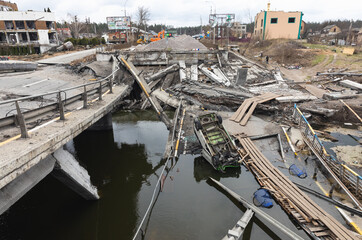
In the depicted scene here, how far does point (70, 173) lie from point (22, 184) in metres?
1.67

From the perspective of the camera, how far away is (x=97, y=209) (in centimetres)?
855

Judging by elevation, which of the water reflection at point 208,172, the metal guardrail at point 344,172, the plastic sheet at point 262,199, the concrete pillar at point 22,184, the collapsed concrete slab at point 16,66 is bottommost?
the water reflection at point 208,172

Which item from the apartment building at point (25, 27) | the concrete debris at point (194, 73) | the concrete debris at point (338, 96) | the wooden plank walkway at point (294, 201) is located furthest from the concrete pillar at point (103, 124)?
the apartment building at point (25, 27)

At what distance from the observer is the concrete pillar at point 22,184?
4.75m

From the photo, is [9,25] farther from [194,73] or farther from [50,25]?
[194,73]

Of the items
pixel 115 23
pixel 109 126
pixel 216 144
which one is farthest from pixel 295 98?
pixel 115 23

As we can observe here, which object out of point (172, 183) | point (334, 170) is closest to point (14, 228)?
point (172, 183)

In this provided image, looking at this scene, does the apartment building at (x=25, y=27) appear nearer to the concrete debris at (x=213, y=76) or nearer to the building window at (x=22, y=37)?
the building window at (x=22, y=37)

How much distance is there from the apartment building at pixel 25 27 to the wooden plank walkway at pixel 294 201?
44991mm

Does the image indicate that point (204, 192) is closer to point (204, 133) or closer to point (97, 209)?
point (204, 133)

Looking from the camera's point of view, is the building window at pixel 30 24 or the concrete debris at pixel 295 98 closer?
the concrete debris at pixel 295 98

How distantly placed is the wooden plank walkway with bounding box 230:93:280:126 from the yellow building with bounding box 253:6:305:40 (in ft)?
103

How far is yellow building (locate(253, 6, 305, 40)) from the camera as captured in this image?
41866 mm

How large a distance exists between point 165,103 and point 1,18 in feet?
147
